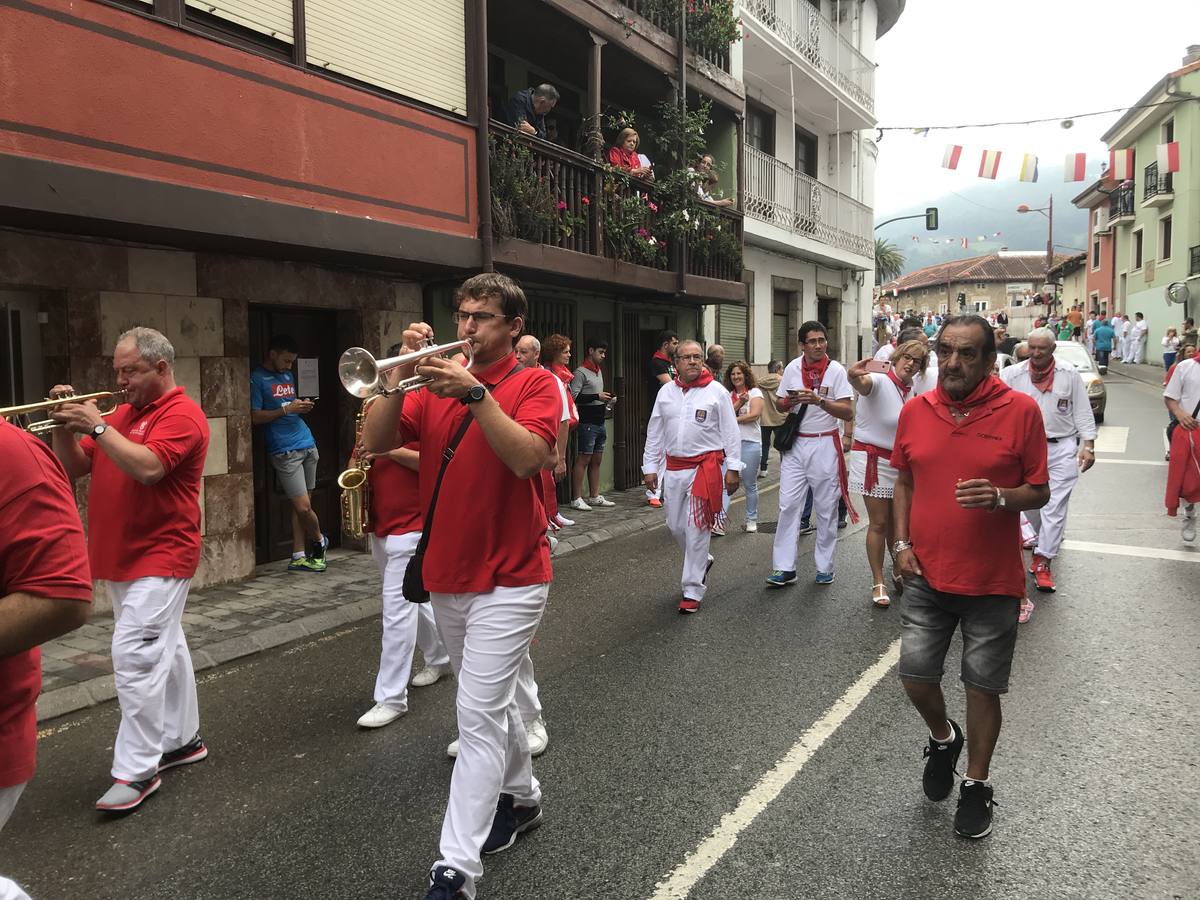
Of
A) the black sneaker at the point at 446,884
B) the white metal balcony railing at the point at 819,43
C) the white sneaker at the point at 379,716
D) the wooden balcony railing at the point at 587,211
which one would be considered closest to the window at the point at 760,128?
the white metal balcony railing at the point at 819,43

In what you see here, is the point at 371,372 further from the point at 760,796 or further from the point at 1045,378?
the point at 1045,378

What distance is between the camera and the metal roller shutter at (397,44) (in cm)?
Answer: 803

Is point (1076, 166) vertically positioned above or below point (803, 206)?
above

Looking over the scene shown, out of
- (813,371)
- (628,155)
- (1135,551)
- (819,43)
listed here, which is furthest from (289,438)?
(819,43)

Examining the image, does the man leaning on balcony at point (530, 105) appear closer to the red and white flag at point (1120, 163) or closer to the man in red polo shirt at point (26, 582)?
the man in red polo shirt at point (26, 582)

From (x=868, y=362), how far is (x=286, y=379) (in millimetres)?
4944

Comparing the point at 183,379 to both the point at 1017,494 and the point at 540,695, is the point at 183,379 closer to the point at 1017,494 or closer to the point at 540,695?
the point at 540,695

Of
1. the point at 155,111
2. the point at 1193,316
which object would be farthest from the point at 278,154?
the point at 1193,316

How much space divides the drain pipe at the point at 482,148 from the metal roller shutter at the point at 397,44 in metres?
0.14

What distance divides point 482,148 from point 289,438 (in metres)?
3.58

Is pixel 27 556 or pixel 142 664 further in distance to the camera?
pixel 142 664

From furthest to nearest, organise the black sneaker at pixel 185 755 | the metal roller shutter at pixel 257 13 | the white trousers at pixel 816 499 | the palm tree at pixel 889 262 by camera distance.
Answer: the palm tree at pixel 889 262 < the white trousers at pixel 816 499 < the metal roller shutter at pixel 257 13 < the black sneaker at pixel 185 755

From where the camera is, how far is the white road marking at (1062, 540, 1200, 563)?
8.02m

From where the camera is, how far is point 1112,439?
53.8 feet
